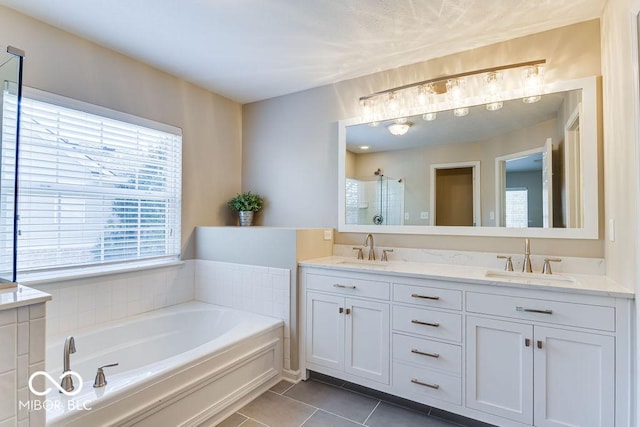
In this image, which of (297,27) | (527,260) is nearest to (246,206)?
(297,27)

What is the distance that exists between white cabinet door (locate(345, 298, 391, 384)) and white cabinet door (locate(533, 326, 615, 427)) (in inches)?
33.6

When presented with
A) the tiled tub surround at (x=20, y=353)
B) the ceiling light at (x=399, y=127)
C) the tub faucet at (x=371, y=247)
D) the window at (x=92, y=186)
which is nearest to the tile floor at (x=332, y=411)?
the tub faucet at (x=371, y=247)

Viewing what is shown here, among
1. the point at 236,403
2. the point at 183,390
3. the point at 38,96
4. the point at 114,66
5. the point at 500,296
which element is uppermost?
the point at 114,66

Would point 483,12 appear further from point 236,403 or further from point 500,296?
point 236,403

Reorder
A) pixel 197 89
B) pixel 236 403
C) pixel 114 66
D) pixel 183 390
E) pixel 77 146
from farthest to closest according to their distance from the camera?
1. pixel 197 89
2. pixel 114 66
3. pixel 77 146
4. pixel 236 403
5. pixel 183 390

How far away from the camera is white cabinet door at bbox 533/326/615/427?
61.4 inches

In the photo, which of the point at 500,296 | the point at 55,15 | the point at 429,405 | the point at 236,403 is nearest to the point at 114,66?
the point at 55,15

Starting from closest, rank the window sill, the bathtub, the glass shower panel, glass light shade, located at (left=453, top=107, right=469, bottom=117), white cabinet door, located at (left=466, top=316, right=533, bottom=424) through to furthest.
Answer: the glass shower panel, the bathtub, white cabinet door, located at (left=466, top=316, right=533, bottom=424), the window sill, glass light shade, located at (left=453, top=107, right=469, bottom=117)

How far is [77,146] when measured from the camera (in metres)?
2.23

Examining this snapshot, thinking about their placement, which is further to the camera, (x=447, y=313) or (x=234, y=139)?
(x=234, y=139)

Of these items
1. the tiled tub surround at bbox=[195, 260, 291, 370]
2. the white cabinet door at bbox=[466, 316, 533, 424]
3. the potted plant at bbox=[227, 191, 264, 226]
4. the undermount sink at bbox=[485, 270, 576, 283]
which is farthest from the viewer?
the potted plant at bbox=[227, 191, 264, 226]

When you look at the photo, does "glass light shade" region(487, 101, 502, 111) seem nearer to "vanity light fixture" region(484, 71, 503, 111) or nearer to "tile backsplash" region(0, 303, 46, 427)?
"vanity light fixture" region(484, 71, 503, 111)

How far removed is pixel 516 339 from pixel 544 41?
1965 mm

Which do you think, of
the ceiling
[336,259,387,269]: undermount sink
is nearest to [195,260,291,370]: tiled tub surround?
[336,259,387,269]: undermount sink
